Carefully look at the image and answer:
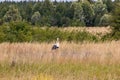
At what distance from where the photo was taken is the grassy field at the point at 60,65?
717cm

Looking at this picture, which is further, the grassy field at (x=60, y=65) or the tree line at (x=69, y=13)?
the tree line at (x=69, y=13)

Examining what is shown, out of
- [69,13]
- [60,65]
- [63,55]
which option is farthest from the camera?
[69,13]

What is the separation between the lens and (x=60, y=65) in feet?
27.6

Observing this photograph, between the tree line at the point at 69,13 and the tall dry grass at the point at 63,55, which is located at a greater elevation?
the tall dry grass at the point at 63,55

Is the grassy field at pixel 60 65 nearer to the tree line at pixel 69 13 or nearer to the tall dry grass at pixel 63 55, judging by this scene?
the tall dry grass at pixel 63 55

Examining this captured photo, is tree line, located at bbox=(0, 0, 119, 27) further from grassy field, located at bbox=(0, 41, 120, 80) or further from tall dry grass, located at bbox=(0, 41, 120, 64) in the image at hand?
grassy field, located at bbox=(0, 41, 120, 80)

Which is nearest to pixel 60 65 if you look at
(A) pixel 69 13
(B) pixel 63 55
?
(B) pixel 63 55

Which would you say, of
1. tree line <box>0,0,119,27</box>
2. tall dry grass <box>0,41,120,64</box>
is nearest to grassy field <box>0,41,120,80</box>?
tall dry grass <box>0,41,120,64</box>

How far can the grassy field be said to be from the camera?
7.17m

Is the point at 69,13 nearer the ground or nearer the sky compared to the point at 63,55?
nearer the ground

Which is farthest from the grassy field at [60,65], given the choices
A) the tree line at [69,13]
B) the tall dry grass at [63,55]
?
the tree line at [69,13]

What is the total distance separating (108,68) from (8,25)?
11.4m

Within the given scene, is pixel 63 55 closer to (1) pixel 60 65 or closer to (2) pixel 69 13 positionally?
(1) pixel 60 65

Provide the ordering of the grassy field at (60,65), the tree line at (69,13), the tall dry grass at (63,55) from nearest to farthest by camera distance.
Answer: the grassy field at (60,65) → the tall dry grass at (63,55) → the tree line at (69,13)
